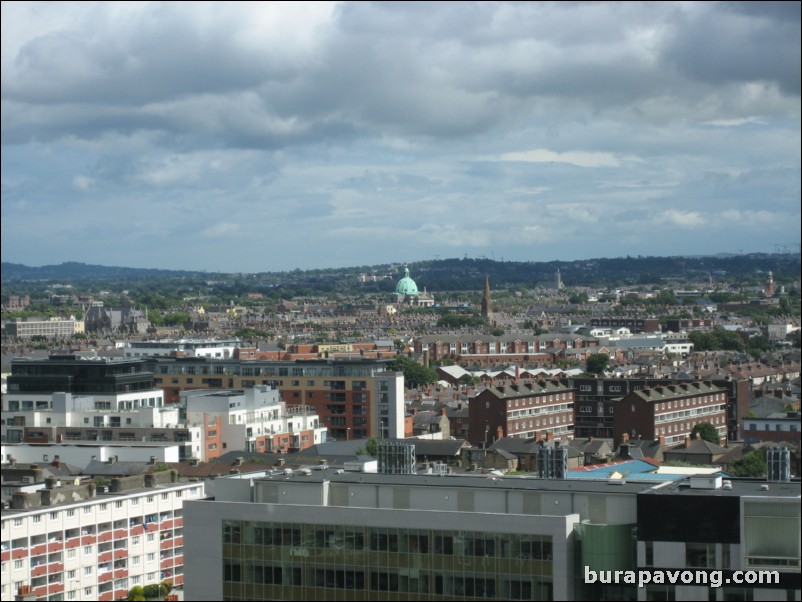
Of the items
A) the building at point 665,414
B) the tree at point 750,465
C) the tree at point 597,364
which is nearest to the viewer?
the tree at point 750,465

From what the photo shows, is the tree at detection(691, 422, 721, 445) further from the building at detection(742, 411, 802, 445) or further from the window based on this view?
the window

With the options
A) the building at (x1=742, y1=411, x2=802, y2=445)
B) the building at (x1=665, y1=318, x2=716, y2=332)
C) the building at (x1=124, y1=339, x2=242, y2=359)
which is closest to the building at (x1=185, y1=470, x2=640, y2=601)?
the building at (x1=742, y1=411, x2=802, y2=445)

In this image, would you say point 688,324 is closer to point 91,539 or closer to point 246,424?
point 246,424

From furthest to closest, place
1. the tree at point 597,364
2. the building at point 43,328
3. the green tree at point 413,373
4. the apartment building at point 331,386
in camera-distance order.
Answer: the building at point 43,328
the tree at point 597,364
the green tree at point 413,373
the apartment building at point 331,386

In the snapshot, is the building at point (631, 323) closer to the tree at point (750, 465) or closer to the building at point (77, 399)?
the building at point (77, 399)

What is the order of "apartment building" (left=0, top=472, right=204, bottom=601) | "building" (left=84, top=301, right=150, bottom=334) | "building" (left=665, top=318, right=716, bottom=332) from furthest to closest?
"building" (left=84, top=301, right=150, bottom=334), "building" (left=665, top=318, right=716, bottom=332), "apartment building" (left=0, top=472, right=204, bottom=601)

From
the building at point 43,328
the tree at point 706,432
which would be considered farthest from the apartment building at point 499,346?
the tree at point 706,432

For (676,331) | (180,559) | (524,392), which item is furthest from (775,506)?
(676,331)
